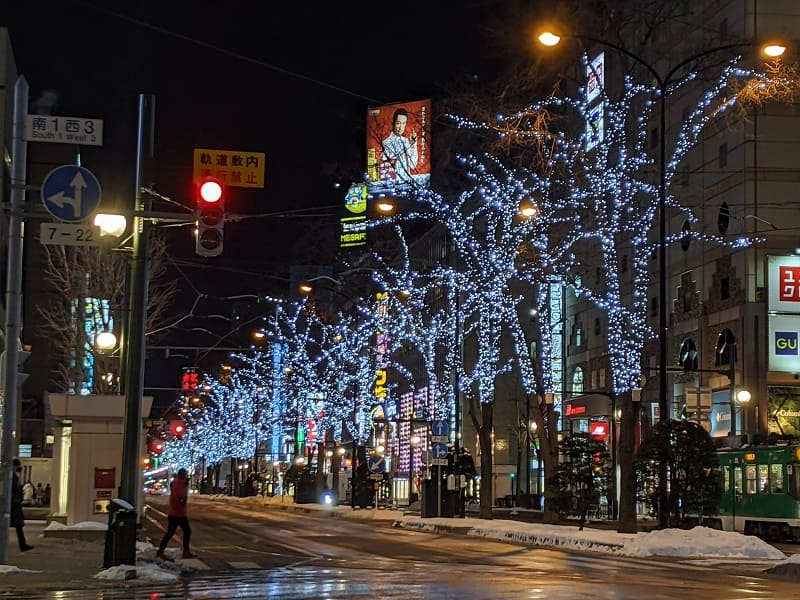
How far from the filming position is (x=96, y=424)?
29453 mm

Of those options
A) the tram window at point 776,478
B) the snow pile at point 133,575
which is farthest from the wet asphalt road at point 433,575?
the tram window at point 776,478

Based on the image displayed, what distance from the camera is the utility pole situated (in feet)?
62.6

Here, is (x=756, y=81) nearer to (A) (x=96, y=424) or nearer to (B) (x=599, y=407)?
(A) (x=96, y=424)

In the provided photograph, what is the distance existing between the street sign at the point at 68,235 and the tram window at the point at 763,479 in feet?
86.0

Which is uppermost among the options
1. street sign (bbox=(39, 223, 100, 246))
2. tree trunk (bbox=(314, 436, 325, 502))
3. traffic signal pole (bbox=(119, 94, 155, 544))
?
street sign (bbox=(39, 223, 100, 246))

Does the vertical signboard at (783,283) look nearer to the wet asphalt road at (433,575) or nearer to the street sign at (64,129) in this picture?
the wet asphalt road at (433,575)

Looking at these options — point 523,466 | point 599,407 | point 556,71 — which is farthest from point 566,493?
point 523,466

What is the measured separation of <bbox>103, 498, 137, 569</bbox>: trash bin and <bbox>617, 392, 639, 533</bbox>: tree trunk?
1772 centimetres

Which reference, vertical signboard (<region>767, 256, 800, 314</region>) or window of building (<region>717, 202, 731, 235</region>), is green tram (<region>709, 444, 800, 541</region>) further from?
window of building (<region>717, 202, 731, 235</region>)

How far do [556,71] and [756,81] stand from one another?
17.8 ft

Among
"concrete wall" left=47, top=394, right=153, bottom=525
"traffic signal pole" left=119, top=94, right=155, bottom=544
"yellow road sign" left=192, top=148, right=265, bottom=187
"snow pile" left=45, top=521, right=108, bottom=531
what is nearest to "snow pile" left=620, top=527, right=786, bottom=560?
"concrete wall" left=47, top=394, right=153, bottom=525

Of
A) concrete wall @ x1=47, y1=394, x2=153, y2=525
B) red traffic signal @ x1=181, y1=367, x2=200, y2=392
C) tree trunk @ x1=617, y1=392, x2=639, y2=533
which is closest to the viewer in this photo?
Result: concrete wall @ x1=47, y1=394, x2=153, y2=525

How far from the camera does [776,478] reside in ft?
125

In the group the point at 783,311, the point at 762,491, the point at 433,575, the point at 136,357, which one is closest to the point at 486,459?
the point at 762,491
